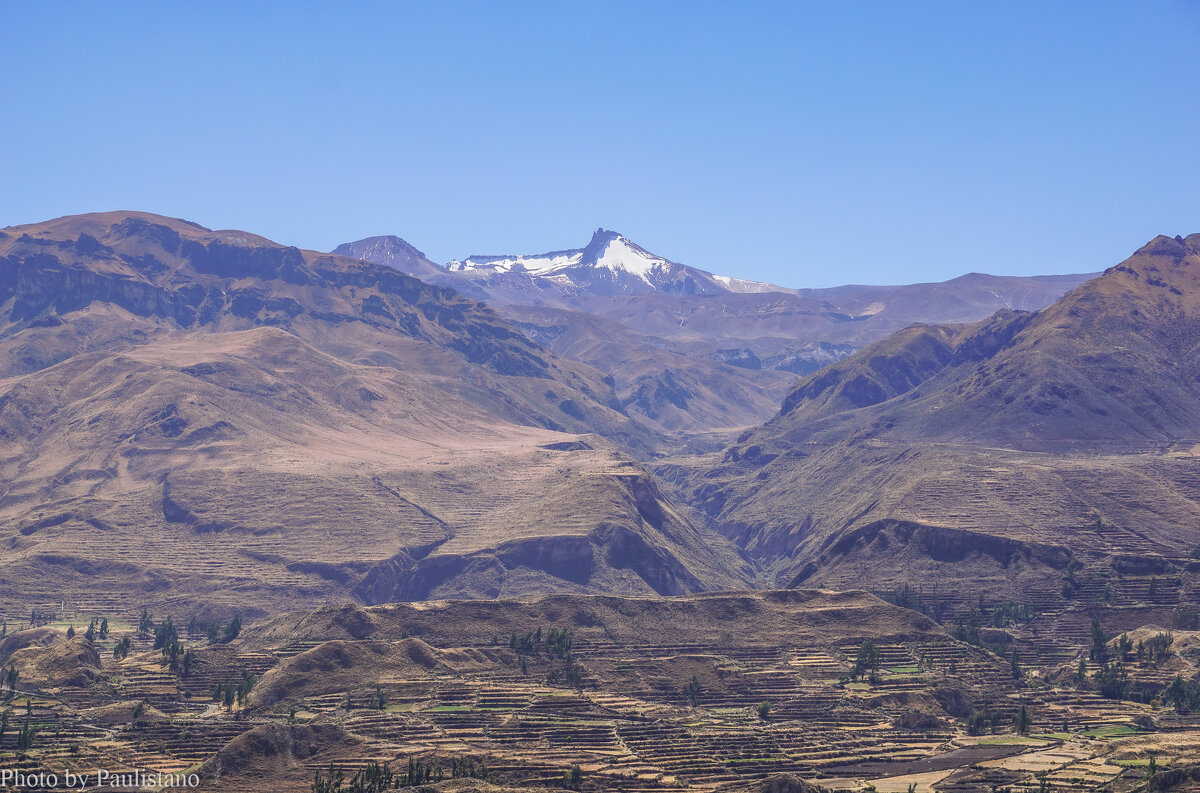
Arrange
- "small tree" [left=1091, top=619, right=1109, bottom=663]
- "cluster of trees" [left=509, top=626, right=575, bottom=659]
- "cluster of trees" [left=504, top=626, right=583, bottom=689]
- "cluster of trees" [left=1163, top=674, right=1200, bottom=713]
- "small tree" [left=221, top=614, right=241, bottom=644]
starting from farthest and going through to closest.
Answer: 1. "small tree" [left=221, top=614, right=241, bottom=644]
2. "small tree" [left=1091, top=619, right=1109, bottom=663]
3. "cluster of trees" [left=509, top=626, right=575, bottom=659]
4. "cluster of trees" [left=504, top=626, right=583, bottom=689]
5. "cluster of trees" [left=1163, top=674, right=1200, bottom=713]

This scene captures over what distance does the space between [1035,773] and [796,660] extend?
164 feet

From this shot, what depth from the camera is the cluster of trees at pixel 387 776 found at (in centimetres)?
10606

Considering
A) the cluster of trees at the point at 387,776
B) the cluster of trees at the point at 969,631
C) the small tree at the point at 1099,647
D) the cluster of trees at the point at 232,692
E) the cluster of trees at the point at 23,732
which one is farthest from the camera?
the cluster of trees at the point at 969,631

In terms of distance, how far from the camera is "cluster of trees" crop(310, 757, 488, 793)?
10606cm

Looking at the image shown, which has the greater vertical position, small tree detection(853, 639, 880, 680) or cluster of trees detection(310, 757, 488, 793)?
small tree detection(853, 639, 880, 680)

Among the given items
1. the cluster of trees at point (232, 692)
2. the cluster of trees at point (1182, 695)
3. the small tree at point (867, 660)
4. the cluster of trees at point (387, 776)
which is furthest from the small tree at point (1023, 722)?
the cluster of trees at point (232, 692)

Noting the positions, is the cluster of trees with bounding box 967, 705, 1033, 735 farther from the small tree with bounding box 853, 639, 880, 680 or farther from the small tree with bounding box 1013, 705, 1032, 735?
the small tree with bounding box 853, 639, 880, 680

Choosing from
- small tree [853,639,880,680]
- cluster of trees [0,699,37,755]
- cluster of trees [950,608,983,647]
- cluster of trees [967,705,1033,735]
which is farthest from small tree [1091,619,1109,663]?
cluster of trees [0,699,37,755]

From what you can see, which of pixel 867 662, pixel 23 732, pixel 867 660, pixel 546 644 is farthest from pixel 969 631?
pixel 23 732

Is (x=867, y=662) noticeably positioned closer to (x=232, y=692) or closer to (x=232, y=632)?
(x=232, y=692)

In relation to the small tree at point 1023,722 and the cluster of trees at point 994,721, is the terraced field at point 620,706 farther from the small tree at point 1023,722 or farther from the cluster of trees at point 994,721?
the small tree at point 1023,722

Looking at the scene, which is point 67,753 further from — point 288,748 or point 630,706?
point 630,706

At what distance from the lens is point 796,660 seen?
165375mm

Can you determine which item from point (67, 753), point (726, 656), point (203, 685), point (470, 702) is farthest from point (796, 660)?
point (67, 753)
